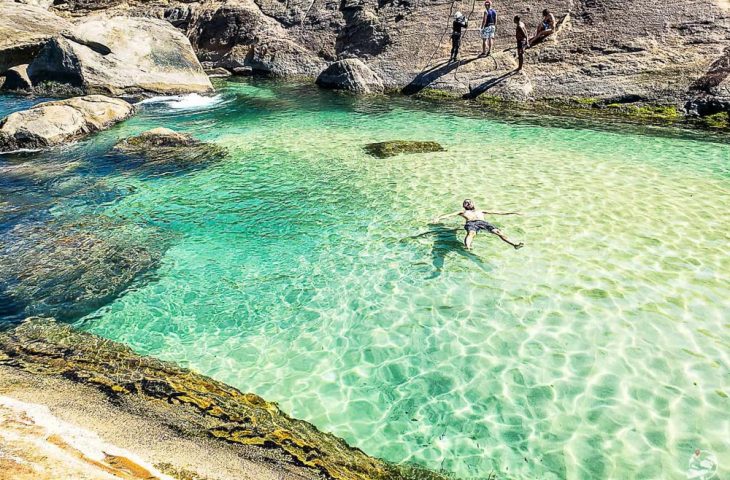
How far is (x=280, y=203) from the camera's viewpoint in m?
10.4

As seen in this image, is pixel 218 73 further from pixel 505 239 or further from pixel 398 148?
pixel 505 239

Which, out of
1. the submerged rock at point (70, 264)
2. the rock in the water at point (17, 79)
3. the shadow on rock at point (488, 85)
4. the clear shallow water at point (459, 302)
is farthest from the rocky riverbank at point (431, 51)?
the submerged rock at point (70, 264)

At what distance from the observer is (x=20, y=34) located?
25.3m

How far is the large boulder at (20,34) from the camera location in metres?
24.9

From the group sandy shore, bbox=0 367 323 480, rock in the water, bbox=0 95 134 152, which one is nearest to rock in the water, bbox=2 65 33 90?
rock in the water, bbox=0 95 134 152

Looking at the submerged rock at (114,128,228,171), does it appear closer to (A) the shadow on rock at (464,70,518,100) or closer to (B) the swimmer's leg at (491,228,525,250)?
(B) the swimmer's leg at (491,228,525,250)

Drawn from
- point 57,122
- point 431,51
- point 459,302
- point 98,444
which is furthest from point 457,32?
point 98,444

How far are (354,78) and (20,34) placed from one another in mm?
19090

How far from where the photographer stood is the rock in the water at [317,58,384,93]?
76.5ft

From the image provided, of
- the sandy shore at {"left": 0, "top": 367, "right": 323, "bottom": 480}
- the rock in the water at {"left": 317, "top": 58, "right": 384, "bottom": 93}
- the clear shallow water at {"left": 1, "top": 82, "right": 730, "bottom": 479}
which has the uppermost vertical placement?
the rock in the water at {"left": 317, "top": 58, "right": 384, "bottom": 93}

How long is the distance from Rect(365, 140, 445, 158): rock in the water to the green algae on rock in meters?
9.14

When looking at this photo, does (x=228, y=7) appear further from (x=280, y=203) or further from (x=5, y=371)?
(x=5, y=371)

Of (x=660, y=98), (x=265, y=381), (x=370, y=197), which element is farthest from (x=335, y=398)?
(x=660, y=98)

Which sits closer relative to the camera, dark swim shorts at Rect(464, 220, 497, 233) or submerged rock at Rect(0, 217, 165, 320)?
submerged rock at Rect(0, 217, 165, 320)
